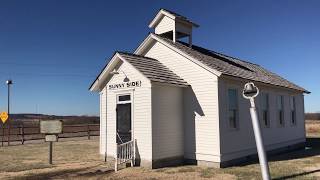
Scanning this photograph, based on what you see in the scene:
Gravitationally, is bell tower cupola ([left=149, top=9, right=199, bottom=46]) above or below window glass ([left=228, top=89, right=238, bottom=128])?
above

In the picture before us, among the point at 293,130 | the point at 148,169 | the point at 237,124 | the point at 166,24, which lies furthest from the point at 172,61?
the point at 293,130

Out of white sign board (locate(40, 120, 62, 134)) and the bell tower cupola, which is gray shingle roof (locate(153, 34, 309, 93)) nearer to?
the bell tower cupola

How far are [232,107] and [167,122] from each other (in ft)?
9.82

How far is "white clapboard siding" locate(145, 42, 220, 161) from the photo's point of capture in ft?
45.7

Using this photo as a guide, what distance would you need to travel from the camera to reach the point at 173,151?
47.1 ft

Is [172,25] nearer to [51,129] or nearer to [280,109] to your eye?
[51,129]

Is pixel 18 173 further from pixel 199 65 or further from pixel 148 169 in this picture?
pixel 199 65

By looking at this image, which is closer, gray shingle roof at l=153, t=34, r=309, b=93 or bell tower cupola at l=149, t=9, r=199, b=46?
gray shingle roof at l=153, t=34, r=309, b=93

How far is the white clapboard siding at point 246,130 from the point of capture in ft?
46.5

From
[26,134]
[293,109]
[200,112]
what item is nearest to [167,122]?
[200,112]

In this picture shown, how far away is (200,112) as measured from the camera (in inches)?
569

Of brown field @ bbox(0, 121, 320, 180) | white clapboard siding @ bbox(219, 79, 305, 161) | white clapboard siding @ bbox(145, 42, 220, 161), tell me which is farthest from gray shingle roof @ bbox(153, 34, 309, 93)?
brown field @ bbox(0, 121, 320, 180)

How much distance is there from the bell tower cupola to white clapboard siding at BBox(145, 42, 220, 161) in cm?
248

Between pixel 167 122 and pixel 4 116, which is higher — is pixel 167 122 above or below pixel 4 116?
below
